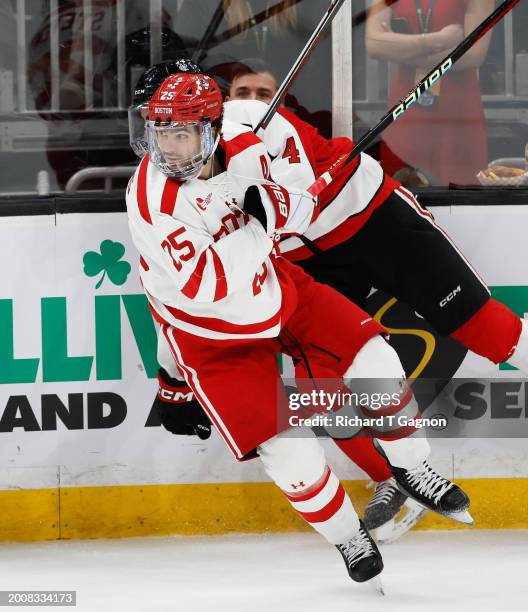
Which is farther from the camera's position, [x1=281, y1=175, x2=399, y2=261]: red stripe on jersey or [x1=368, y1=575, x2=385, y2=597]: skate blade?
[x1=281, y1=175, x2=399, y2=261]: red stripe on jersey

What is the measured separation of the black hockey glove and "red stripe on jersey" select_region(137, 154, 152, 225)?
58 centimetres

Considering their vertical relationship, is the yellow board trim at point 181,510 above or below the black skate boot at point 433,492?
below

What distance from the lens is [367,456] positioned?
10.1 feet

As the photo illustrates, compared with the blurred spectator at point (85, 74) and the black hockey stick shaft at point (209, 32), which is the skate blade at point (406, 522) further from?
the black hockey stick shaft at point (209, 32)

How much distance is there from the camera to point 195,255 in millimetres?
2342

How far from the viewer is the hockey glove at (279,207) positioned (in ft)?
7.91

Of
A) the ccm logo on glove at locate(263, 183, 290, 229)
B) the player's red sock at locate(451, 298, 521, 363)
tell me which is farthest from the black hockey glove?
the player's red sock at locate(451, 298, 521, 363)

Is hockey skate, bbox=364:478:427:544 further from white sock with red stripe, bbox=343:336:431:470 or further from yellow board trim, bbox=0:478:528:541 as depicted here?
white sock with red stripe, bbox=343:336:431:470

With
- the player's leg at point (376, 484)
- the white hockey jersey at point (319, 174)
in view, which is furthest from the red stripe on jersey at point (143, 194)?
the player's leg at point (376, 484)

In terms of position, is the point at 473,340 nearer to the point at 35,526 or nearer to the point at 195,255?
the point at 195,255

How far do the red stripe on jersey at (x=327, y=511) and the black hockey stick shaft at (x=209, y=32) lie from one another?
138 cm

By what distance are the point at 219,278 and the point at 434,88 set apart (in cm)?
123

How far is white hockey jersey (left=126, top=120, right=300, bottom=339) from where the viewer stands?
7.72 feet

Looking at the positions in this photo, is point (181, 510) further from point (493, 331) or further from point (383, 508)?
point (493, 331)
